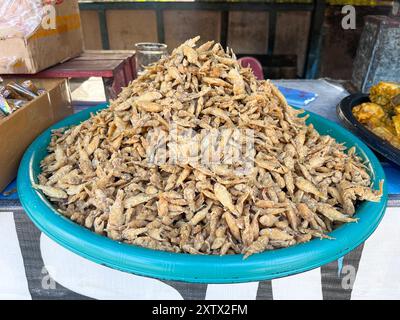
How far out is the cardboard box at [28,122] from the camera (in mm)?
1077

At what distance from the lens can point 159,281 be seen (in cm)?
115

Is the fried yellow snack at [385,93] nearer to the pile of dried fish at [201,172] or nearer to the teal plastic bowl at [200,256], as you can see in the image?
the pile of dried fish at [201,172]

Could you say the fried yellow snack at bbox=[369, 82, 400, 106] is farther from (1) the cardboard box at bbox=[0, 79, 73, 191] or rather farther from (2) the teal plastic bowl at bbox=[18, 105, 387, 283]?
→ (1) the cardboard box at bbox=[0, 79, 73, 191]

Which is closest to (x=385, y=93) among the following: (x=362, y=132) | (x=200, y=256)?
(x=362, y=132)

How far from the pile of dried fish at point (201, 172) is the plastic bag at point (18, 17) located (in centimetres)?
53

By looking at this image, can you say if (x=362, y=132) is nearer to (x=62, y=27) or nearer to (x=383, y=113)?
(x=383, y=113)

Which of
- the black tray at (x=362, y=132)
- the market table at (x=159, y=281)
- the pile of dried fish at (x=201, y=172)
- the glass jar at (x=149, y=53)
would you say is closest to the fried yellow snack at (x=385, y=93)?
the black tray at (x=362, y=132)

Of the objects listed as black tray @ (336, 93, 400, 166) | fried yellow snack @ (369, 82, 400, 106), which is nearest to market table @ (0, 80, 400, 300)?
black tray @ (336, 93, 400, 166)

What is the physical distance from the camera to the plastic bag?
1.25m

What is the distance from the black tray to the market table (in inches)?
3.7

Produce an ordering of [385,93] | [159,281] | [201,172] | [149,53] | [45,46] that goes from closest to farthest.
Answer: [201,172] → [159,281] → [45,46] → [385,93] → [149,53]

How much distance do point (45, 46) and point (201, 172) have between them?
1.00 m

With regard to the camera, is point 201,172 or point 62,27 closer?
point 201,172
